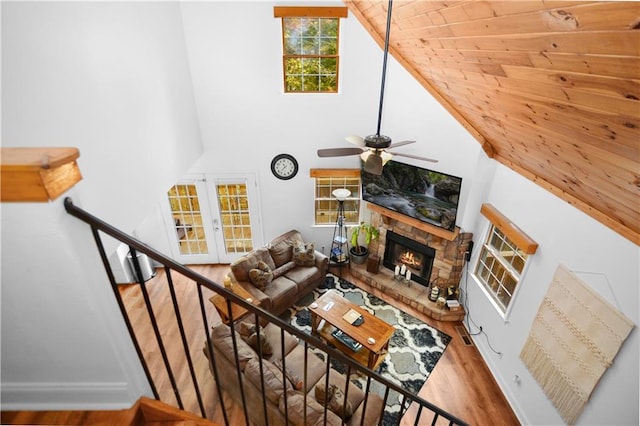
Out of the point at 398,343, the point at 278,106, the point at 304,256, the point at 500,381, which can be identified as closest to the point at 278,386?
the point at 398,343

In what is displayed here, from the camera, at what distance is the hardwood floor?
3.60 meters

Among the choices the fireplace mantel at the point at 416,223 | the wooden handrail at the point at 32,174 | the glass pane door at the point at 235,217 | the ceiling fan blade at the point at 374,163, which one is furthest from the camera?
the glass pane door at the point at 235,217

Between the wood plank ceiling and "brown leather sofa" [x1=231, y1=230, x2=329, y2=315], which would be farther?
"brown leather sofa" [x1=231, y1=230, x2=329, y2=315]

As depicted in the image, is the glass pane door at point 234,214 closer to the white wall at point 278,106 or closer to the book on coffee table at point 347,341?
the white wall at point 278,106

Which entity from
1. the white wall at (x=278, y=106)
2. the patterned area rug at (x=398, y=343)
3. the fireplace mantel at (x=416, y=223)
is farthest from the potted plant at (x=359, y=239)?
the white wall at (x=278, y=106)

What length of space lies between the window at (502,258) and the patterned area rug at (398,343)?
3.35ft

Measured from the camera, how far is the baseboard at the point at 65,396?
1351 millimetres

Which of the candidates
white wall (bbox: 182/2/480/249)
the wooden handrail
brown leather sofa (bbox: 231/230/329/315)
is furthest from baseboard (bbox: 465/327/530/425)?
the wooden handrail

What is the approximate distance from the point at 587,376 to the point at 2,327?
4.08 m

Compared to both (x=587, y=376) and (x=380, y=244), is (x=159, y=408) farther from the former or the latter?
(x=380, y=244)

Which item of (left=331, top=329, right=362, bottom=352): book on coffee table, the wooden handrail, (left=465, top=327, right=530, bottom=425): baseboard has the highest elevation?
the wooden handrail

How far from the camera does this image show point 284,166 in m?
5.35

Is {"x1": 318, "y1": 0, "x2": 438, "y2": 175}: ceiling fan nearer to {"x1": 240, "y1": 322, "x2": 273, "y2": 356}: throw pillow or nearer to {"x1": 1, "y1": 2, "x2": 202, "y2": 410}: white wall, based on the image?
{"x1": 1, "y1": 2, "x2": 202, "y2": 410}: white wall

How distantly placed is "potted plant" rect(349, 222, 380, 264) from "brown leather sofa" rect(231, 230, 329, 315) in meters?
0.71
